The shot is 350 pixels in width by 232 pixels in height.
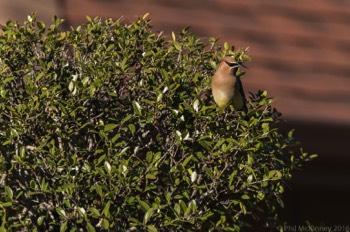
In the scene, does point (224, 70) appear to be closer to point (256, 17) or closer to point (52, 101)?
point (52, 101)

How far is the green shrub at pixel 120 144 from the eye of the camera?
19.8ft

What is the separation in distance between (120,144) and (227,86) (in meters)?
0.82

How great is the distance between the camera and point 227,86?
636 centimetres

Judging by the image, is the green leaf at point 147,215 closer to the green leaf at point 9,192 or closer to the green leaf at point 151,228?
the green leaf at point 151,228

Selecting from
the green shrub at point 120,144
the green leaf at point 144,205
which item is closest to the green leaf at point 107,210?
the green shrub at point 120,144

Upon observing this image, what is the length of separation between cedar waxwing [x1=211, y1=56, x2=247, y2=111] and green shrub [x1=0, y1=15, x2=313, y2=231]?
8 cm

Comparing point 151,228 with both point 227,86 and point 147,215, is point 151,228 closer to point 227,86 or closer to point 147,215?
point 147,215

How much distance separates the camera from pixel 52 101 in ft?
20.5

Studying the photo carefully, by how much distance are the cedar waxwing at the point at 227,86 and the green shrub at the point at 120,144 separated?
0.08m

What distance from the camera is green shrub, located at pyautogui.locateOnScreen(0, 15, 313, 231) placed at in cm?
603

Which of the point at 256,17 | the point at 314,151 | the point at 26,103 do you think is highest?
the point at 256,17

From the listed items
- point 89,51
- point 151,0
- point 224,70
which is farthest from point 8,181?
point 151,0

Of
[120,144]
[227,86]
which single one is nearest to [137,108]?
[120,144]

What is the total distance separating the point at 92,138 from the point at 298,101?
166 inches
